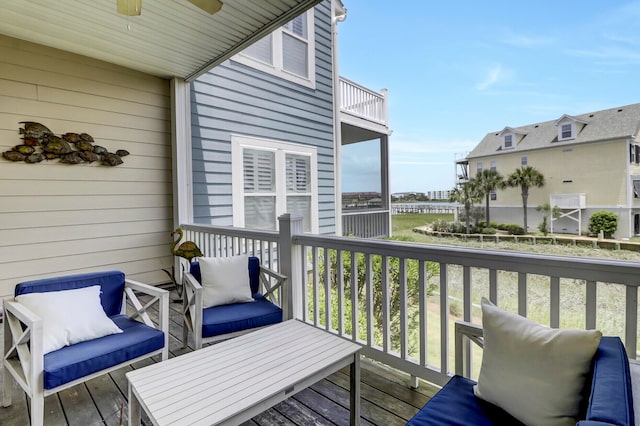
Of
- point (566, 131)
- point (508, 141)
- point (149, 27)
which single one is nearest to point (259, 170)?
point (149, 27)

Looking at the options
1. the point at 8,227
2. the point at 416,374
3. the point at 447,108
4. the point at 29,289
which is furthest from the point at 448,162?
the point at 8,227

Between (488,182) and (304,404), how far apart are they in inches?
90.5

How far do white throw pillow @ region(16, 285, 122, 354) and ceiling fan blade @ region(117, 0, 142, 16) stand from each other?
1.97 m

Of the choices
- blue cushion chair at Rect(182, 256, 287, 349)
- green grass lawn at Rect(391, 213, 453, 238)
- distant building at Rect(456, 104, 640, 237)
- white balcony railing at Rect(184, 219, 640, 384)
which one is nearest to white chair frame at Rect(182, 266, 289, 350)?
blue cushion chair at Rect(182, 256, 287, 349)

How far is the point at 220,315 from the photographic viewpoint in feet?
7.95

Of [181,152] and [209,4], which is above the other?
[209,4]

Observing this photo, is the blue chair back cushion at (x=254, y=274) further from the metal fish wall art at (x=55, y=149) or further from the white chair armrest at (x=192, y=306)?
the metal fish wall art at (x=55, y=149)

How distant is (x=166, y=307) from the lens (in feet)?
7.35

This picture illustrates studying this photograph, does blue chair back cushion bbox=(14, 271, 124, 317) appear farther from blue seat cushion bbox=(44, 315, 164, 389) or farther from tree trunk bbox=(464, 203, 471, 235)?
tree trunk bbox=(464, 203, 471, 235)

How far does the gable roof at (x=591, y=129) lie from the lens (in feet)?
6.99

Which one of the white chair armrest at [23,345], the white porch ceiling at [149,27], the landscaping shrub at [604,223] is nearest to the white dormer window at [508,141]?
the landscaping shrub at [604,223]

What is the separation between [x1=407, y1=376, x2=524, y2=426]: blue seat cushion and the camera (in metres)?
1.19

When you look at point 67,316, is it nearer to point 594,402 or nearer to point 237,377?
point 237,377

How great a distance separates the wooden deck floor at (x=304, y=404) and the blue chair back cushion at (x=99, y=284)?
1.69 ft
